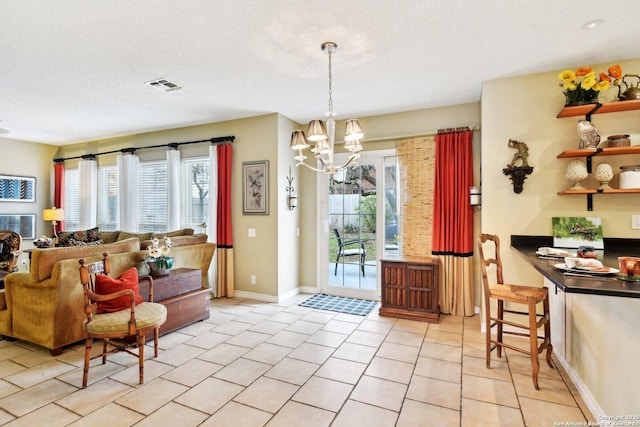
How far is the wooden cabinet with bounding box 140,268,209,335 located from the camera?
11.7 feet

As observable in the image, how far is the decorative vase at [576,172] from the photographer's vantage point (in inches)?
119

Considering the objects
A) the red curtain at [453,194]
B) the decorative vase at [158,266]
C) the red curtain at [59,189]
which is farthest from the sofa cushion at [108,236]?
the red curtain at [453,194]

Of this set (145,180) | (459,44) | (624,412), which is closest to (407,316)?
(624,412)

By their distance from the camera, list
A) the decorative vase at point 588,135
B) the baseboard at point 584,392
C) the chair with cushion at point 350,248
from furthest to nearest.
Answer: the chair with cushion at point 350,248 → the decorative vase at point 588,135 → the baseboard at point 584,392

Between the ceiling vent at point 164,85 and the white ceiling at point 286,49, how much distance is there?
10 cm

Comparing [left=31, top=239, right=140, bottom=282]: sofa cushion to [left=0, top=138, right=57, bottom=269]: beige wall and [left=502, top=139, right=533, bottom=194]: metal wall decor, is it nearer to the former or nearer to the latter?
[left=502, top=139, right=533, bottom=194]: metal wall decor

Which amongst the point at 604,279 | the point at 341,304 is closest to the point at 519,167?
the point at 604,279

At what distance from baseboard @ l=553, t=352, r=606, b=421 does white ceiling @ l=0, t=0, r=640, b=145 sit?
2634 mm

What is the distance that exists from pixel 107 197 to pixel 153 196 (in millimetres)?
1339

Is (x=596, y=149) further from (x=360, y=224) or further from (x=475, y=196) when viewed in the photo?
(x=360, y=224)

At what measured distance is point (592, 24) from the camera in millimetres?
2482

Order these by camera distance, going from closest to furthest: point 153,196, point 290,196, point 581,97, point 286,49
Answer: point 286,49 < point 581,97 < point 290,196 < point 153,196

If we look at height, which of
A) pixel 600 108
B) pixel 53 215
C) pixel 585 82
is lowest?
pixel 53 215

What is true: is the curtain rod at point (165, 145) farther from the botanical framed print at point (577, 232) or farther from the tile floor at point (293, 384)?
the botanical framed print at point (577, 232)
